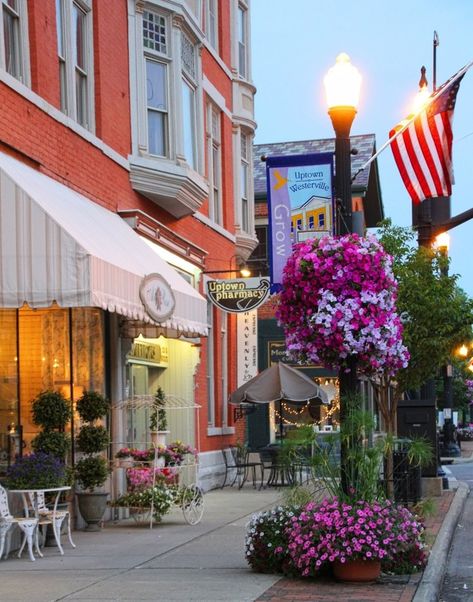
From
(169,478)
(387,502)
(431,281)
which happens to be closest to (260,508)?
(169,478)

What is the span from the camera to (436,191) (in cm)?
1706

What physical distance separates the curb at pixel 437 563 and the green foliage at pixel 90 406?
4.61 metres

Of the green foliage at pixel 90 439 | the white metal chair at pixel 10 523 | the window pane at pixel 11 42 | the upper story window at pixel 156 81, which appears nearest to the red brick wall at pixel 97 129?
the window pane at pixel 11 42

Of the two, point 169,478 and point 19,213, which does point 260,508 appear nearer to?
point 169,478

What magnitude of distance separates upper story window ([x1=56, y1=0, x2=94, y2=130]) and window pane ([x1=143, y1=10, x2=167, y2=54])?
1.94 metres

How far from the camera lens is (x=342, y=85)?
33.2ft

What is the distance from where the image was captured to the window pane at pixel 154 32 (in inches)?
699

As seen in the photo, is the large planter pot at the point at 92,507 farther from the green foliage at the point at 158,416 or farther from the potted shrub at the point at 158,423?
the green foliage at the point at 158,416

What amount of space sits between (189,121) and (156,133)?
166cm

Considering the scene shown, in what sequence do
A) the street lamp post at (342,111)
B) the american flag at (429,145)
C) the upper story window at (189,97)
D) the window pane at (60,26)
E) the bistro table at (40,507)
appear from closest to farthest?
the street lamp post at (342,111)
the bistro table at (40,507)
the window pane at (60,26)
the american flag at (429,145)
the upper story window at (189,97)

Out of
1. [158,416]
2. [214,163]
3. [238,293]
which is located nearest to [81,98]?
[158,416]

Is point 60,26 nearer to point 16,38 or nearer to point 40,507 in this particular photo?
point 16,38

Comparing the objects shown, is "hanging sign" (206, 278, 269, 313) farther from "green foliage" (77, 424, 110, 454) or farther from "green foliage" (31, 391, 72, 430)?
"green foliage" (31, 391, 72, 430)

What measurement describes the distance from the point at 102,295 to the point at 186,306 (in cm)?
381
